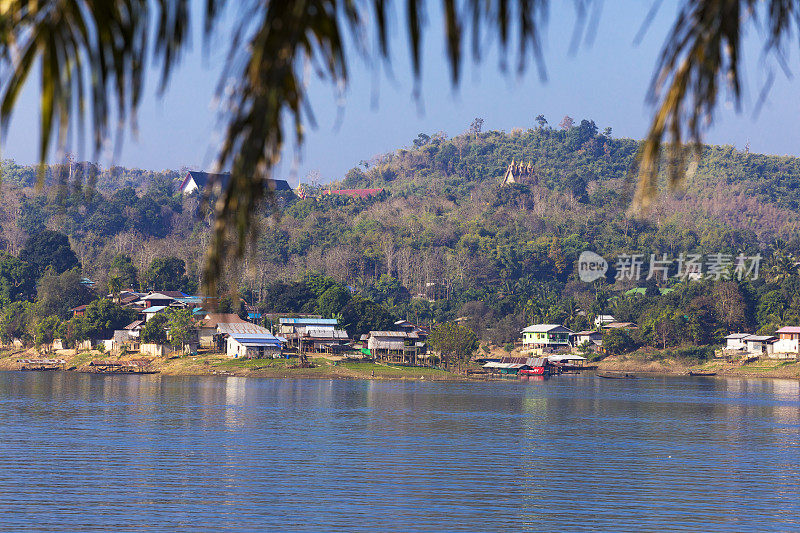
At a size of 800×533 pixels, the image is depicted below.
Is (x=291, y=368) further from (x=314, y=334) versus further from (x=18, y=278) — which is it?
(x=18, y=278)

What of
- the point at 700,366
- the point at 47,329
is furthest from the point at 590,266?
the point at 47,329

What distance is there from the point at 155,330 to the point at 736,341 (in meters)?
74.1

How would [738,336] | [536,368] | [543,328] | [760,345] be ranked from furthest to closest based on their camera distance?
1. [543,328]
2. [738,336]
3. [536,368]
4. [760,345]

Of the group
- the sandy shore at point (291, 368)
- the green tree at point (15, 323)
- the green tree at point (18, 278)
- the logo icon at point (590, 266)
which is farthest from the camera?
the logo icon at point (590, 266)

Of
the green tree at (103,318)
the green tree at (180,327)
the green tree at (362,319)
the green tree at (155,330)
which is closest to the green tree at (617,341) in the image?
the green tree at (362,319)

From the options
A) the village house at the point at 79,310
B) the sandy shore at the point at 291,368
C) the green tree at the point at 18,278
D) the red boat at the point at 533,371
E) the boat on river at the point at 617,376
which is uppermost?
the green tree at the point at 18,278

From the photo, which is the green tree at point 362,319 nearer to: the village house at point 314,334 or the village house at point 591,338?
the village house at point 314,334

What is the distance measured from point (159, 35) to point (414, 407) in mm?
68580

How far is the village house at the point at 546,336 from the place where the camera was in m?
124

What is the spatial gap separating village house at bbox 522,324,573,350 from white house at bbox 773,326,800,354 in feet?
88.1

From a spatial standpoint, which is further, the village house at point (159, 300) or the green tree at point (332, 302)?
the village house at point (159, 300)

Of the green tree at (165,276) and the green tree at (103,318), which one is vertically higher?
the green tree at (165,276)

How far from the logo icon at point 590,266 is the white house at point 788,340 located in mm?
45837

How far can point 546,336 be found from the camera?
124000 mm
